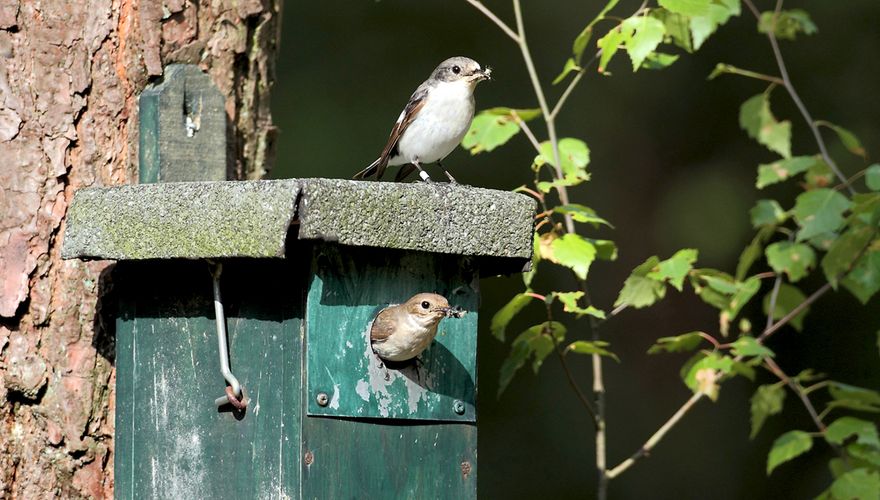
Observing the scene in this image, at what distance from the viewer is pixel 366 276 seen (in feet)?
9.04

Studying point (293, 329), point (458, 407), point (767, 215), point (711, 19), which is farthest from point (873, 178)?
point (293, 329)

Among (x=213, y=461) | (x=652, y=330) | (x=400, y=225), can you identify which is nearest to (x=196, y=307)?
(x=213, y=461)

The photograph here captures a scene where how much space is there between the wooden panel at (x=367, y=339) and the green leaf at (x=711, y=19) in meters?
1.37

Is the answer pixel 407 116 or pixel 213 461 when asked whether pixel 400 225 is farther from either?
pixel 407 116

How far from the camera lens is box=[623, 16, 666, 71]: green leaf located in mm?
3633

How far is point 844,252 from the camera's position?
3809 millimetres

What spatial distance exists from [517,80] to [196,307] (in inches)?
191

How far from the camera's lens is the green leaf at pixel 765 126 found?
429cm

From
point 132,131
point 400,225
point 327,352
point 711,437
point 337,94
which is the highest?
point 337,94

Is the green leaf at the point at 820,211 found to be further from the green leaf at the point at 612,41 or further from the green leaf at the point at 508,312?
the green leaf at the point at 508,312

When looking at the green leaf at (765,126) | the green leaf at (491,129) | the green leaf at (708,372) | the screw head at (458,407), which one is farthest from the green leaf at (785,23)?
the screw head at (458,407)

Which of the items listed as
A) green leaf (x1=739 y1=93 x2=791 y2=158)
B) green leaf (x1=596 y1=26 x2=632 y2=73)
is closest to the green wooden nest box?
green leaf (x1=596 y1=26 x2=632 y2=73)

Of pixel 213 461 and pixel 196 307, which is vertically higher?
pixel 196 307

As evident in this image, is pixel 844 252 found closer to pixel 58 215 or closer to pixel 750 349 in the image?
pixel 750 349
